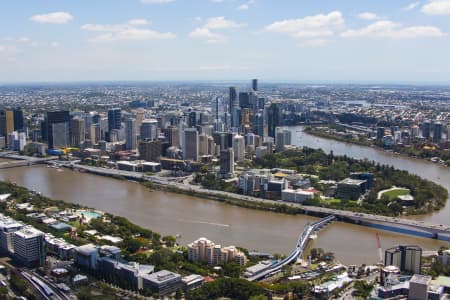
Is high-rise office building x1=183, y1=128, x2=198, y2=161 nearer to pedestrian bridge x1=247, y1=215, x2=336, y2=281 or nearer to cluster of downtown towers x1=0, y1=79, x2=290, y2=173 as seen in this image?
cluster of downtown towers x1=0, y1=79, x2=290, y2=173

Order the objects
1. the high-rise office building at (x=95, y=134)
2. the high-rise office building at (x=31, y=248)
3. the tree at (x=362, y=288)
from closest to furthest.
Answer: the tree at (x=362, y=288), the high-rise office building at (x=31, y=248), the high-rise office building at (x=95, y=134)

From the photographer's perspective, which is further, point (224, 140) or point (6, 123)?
point (6, 123)

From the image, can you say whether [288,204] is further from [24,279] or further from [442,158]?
Answer: [442,158]

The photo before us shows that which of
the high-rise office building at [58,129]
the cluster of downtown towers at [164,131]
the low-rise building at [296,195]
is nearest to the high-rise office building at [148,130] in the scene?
the cluster of downtown towers at [164,131]

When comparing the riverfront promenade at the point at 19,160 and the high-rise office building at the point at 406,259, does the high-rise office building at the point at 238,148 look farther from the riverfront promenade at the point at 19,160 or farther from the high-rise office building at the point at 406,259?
the high-rise office building at the point at 406,259

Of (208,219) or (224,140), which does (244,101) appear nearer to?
(224,140)

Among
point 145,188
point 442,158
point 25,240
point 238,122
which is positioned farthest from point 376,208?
point 238,122

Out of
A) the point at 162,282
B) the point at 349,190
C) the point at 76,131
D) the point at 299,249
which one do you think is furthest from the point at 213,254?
the point at 76,131
